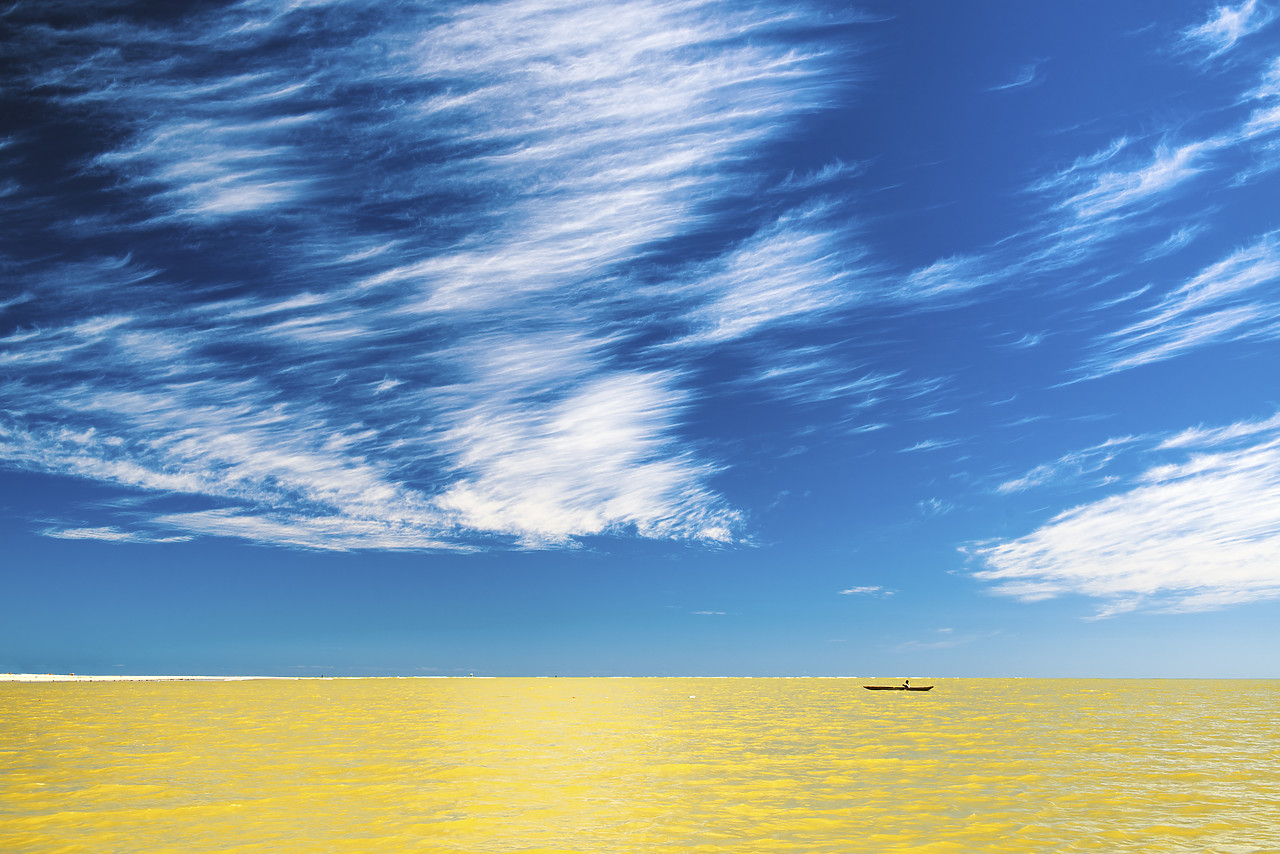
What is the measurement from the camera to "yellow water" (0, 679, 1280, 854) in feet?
58.7

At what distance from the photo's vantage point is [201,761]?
30.7 metres

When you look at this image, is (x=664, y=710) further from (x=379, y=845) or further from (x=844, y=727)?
(x=379, y=845)

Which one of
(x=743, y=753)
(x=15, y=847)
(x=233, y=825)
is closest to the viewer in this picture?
(x=15, y=847)

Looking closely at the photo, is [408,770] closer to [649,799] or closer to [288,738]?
[649,799]

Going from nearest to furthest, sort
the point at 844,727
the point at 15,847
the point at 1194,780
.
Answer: the point at 15,847 → the point at 1194,780 → the point at 844,727

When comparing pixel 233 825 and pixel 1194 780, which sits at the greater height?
pixel 233 825

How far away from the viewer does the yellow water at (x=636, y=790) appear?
58.7ft

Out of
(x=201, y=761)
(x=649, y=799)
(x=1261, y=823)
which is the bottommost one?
(x=1261, y=823)

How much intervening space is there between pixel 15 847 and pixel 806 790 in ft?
69.2

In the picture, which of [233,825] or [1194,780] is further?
[1194,780]

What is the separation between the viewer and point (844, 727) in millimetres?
49406

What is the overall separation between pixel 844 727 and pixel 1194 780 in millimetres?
24355

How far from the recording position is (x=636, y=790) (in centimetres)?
2484

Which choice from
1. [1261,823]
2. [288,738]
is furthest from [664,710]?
[1261,823]
